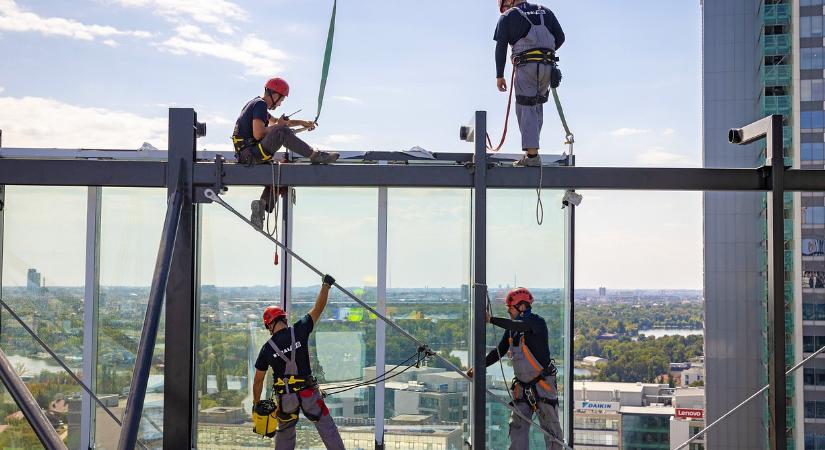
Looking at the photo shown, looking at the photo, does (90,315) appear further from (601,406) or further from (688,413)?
(601,406)

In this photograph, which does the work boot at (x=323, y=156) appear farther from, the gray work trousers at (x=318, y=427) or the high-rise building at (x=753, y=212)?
the high-rise building at (x=753, y=212)

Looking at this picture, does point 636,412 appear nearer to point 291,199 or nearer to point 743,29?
point 743,29

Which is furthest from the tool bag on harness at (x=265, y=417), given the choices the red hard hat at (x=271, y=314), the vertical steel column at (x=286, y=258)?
the vertical steel column at (x=286, y=258)

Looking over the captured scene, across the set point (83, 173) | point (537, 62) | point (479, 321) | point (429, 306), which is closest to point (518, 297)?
point (429, 306)

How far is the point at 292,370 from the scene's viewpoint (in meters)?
7.67

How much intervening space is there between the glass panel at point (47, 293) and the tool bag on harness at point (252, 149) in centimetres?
220

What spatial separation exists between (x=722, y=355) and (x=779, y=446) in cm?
6777

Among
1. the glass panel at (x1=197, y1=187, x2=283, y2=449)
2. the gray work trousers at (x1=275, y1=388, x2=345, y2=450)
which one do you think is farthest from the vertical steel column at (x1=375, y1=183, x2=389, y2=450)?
the glass panel at (x1=197, y1=187, x2=283, y2=449)

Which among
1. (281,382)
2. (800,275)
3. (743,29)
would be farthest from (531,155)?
(743,29)

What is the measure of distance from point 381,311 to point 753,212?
74.7 meters

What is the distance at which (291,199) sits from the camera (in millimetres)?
8688

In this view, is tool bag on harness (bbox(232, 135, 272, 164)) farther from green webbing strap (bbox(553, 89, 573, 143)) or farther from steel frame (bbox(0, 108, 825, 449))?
green webbing strap (bbox(553, 89, 573, 143))

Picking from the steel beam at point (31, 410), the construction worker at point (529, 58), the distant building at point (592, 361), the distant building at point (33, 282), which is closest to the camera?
the steel beam at point (31, 410)

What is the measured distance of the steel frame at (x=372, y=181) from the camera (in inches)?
287
